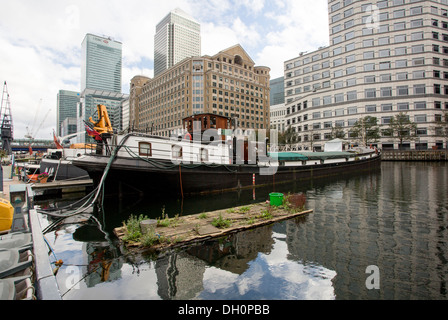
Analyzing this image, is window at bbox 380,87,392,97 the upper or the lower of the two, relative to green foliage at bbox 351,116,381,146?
upper

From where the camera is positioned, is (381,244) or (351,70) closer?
(381,244)

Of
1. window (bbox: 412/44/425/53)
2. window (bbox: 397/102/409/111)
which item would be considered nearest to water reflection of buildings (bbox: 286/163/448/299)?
window (bbox: 397/102/409/111)

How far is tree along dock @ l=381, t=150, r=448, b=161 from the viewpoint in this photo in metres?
46.1

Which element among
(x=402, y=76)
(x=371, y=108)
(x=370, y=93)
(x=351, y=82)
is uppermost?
(x=351, y=82)

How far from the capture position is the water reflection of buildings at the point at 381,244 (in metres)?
4.68

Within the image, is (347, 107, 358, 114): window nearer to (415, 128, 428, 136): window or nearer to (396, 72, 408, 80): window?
(396, 72, 408, 80): window

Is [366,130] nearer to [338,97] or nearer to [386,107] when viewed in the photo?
[386,107]

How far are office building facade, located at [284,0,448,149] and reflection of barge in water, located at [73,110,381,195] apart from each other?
47.7 m

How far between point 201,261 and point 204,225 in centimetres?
245

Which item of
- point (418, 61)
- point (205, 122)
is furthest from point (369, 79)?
point (205, 122)

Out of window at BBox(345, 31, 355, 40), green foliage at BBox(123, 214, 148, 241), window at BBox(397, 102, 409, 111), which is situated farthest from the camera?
window at BBox(345, 31, 355, 40)

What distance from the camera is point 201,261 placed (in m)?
5.80
